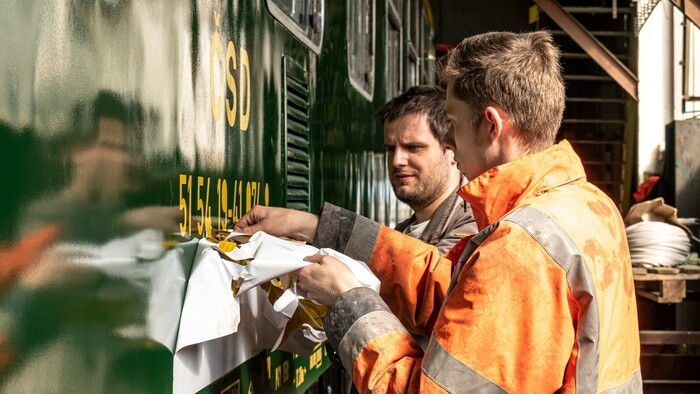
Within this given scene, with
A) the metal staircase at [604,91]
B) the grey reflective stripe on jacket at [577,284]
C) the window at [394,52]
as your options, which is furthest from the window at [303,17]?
the metal staircase at [604,91]

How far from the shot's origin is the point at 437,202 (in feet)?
10.6

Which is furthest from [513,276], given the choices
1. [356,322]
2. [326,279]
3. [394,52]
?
[394,52]

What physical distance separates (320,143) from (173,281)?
63.4 inches

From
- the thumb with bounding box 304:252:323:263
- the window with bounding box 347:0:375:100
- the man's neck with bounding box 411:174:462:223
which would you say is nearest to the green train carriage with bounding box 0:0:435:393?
the thumb with bounding box 304:252:323:263

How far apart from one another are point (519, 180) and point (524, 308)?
33 centimetres

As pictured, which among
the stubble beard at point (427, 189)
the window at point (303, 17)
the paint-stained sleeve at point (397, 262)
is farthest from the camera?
the stubble beard at point (427, 189)

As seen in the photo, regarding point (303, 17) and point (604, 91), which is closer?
point (303, 17)

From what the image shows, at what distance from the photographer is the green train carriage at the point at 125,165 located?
1146mm

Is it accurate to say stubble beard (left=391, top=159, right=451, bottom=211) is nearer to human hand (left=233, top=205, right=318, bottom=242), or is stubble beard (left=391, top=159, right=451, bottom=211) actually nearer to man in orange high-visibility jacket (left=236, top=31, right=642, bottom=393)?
human hand (left=233, top=205, right=318, bottom=242)

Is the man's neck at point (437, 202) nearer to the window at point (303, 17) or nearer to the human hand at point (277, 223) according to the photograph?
the window at point (303, 17)

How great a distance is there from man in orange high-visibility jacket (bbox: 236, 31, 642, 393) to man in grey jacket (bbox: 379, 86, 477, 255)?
991 mm

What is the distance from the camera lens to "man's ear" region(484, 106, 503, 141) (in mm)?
1891

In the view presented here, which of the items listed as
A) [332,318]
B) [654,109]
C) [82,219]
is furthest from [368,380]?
[654,109]

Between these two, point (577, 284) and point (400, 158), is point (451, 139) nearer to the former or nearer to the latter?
point (577, 284)
